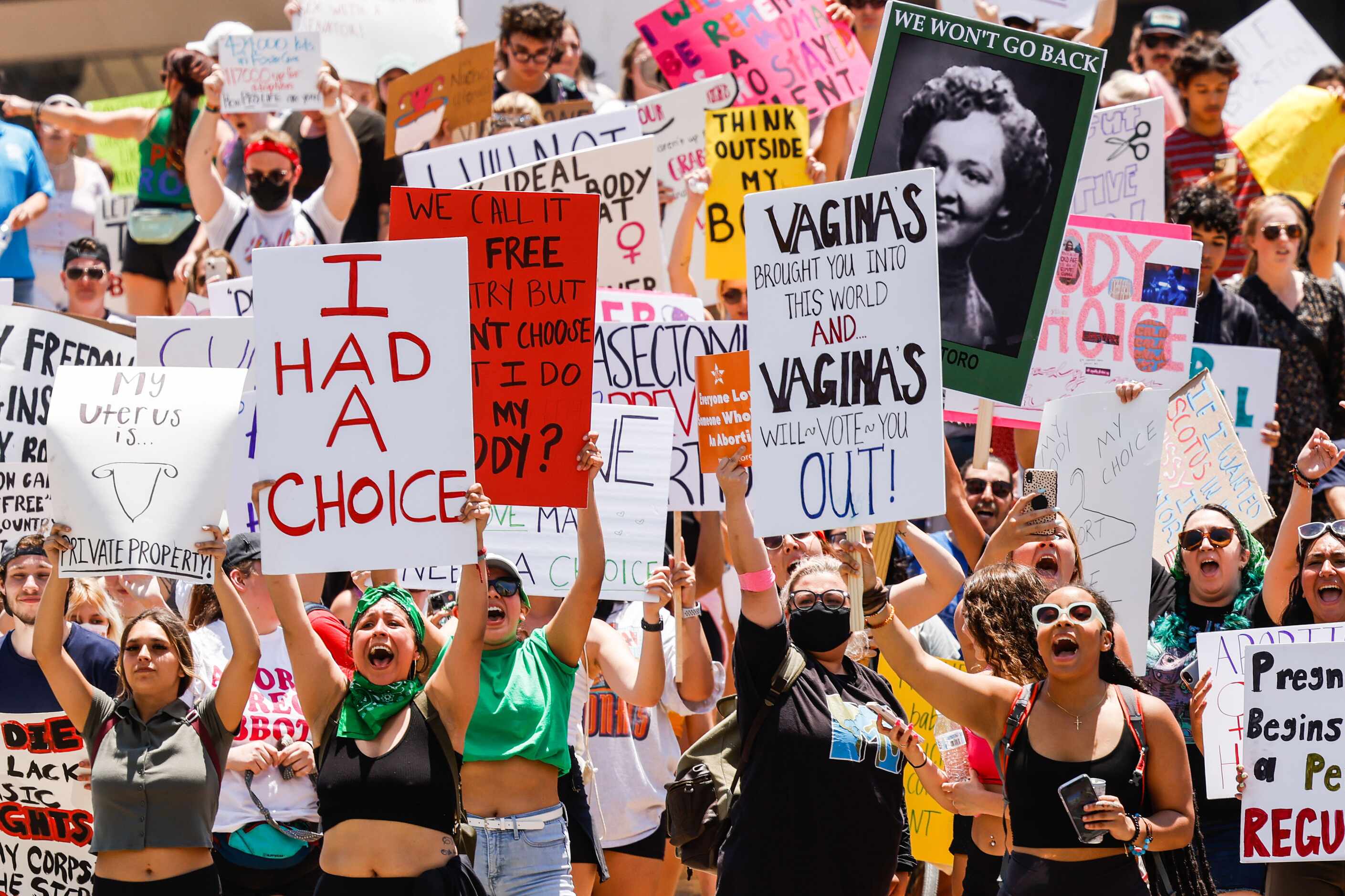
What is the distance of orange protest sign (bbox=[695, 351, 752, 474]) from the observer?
6820 mm

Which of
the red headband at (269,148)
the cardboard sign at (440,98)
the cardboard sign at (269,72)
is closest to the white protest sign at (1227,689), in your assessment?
the cardboard sign at (440,98)

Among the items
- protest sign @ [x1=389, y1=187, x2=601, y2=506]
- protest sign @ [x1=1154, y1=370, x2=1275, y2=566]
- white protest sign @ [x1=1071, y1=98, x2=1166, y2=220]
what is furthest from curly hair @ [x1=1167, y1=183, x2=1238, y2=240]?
protest sign @ [x1=389, y1=187, x2=601, y2=506]

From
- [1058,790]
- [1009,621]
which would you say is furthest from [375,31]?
[1058,790]

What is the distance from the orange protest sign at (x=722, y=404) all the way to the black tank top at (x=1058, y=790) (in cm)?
204

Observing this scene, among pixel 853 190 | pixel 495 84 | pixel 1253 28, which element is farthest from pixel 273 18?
pixel 853 190

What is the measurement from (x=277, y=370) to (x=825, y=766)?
207 cm

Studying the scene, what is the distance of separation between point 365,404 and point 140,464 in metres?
0.89

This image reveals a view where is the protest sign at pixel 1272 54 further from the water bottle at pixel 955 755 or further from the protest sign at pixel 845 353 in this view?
the water bottle at pixel 955 755

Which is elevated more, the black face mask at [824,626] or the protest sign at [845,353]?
the protest sign at [845,353]

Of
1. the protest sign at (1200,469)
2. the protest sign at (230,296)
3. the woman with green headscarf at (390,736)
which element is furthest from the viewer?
the protest sign at (230,296)

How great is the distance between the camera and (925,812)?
270 inches

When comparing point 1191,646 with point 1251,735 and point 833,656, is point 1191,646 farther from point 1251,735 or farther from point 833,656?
point 833,656

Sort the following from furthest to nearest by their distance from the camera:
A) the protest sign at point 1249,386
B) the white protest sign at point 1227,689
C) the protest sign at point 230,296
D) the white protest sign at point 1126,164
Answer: the white protest sign at point 1126,164 < the protest sign at point 230,296 < the protest sign at point 1249,386 < the white protest sign at point 1227,689

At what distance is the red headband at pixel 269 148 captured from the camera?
9.70m
